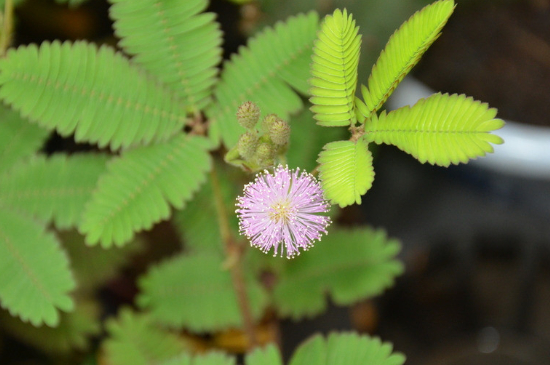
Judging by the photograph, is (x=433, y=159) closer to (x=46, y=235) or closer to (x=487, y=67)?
(x=46, y=235)

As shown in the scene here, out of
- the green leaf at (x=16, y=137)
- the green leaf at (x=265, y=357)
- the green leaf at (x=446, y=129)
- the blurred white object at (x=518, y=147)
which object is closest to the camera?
the green leaf at (x=446, y=129)

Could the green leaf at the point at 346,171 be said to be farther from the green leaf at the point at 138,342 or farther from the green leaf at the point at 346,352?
the green leaf at the point at 138,342

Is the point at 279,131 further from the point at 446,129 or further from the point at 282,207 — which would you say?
the point at 446,129

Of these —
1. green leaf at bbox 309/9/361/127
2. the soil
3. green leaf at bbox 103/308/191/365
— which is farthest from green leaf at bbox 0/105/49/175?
the soil

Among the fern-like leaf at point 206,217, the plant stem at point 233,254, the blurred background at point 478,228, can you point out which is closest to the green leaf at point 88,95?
the plant stem at point 233,254

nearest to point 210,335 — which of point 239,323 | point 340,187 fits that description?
point 239,323

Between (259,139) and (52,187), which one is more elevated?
(259,139)

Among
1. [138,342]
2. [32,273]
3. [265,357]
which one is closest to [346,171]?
[265,357]

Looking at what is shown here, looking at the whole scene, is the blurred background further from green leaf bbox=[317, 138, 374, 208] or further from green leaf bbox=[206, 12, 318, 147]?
green leaf bbox=[317, 138, 374, 208]
